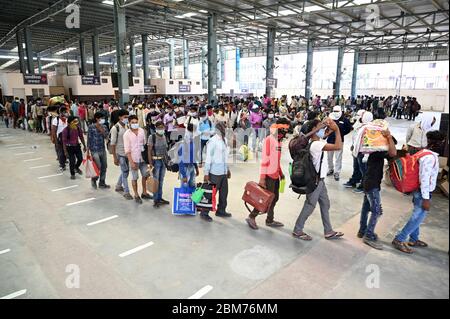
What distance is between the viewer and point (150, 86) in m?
20.7

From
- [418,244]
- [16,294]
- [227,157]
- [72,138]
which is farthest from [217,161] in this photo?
[72,138]

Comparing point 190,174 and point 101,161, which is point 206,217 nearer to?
point 190,174

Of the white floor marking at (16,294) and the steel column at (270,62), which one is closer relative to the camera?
the white floor marking at (16,294)

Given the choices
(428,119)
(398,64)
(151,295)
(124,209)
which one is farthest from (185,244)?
(398,64)

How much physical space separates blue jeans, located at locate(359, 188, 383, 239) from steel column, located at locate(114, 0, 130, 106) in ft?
34.0

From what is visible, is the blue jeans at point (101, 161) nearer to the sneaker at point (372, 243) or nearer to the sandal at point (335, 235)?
the sandal at point (335, 235)

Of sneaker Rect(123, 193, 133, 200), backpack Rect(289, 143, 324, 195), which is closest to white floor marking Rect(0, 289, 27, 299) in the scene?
sneaker Rect(123, 193, 133, 200)

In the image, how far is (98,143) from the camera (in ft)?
19.0

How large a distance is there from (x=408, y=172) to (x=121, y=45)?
11161 mm

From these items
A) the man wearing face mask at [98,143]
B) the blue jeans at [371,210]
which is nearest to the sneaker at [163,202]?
the man wearing face mask at [98,143]

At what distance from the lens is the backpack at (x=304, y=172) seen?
3.58 m

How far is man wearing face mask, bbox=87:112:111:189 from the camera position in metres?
5.64

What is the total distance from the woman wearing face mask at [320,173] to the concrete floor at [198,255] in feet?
0.50
